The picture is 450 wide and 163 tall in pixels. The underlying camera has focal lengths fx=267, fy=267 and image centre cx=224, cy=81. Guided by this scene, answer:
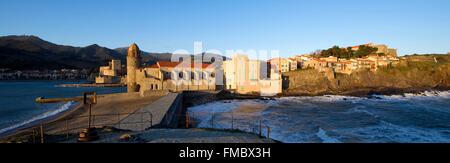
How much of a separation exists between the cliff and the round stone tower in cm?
2086

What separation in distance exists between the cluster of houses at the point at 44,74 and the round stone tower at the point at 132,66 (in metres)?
76.9

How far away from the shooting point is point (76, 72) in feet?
322

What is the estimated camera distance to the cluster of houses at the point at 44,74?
285 ft

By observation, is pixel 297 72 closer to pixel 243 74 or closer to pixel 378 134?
pixel 243 74

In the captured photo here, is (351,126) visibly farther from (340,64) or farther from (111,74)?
(111,74)

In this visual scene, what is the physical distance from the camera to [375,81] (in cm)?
4584

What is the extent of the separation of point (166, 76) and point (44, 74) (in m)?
83.5

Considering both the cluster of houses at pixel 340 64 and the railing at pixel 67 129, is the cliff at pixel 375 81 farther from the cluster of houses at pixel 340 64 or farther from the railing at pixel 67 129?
the railing at pixel 67 129

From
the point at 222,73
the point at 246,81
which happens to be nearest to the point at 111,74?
the point at 222,73

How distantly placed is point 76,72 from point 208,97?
3430 inches
